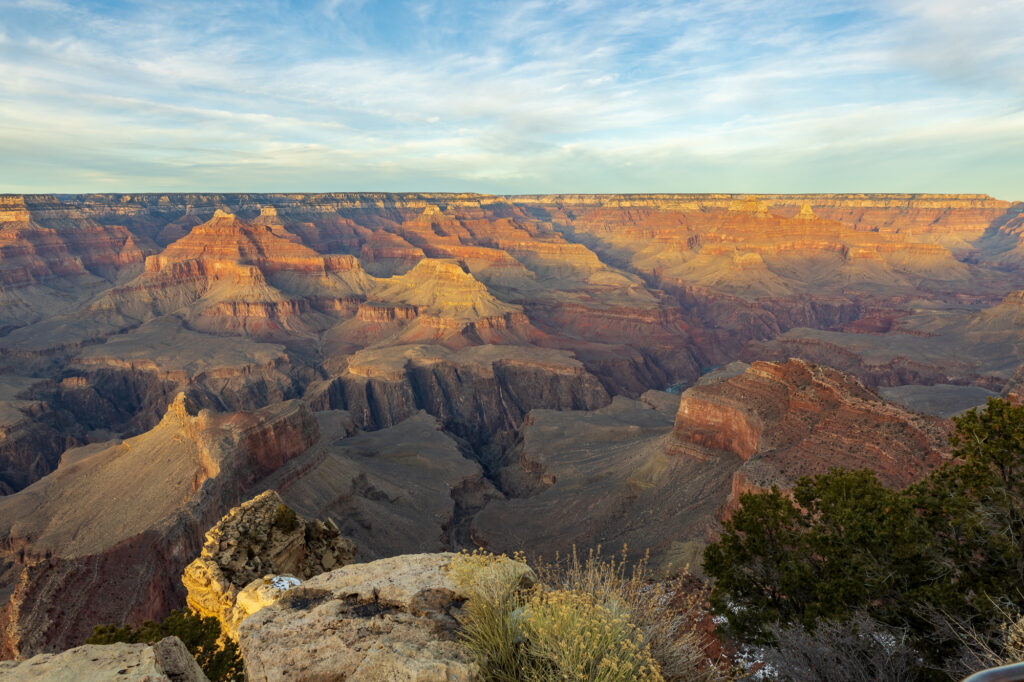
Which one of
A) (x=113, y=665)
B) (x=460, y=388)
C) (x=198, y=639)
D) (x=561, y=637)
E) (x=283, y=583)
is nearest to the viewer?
(x=561, y=637)

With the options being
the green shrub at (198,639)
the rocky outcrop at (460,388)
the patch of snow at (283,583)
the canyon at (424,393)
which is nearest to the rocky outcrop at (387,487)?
the canyon at (424,393)

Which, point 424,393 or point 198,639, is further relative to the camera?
point 424,393

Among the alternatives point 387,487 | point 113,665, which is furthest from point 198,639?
point 387,487

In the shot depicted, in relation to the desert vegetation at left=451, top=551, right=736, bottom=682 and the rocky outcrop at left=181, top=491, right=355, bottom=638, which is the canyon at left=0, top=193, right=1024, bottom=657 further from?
the desert vegetation at left=451, top=551, right=736, bottom=682

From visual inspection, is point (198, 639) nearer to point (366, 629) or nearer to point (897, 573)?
point (366, 629)

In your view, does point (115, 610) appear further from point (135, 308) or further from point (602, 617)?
point (135, 308)

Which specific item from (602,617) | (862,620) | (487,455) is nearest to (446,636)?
(602,617)
